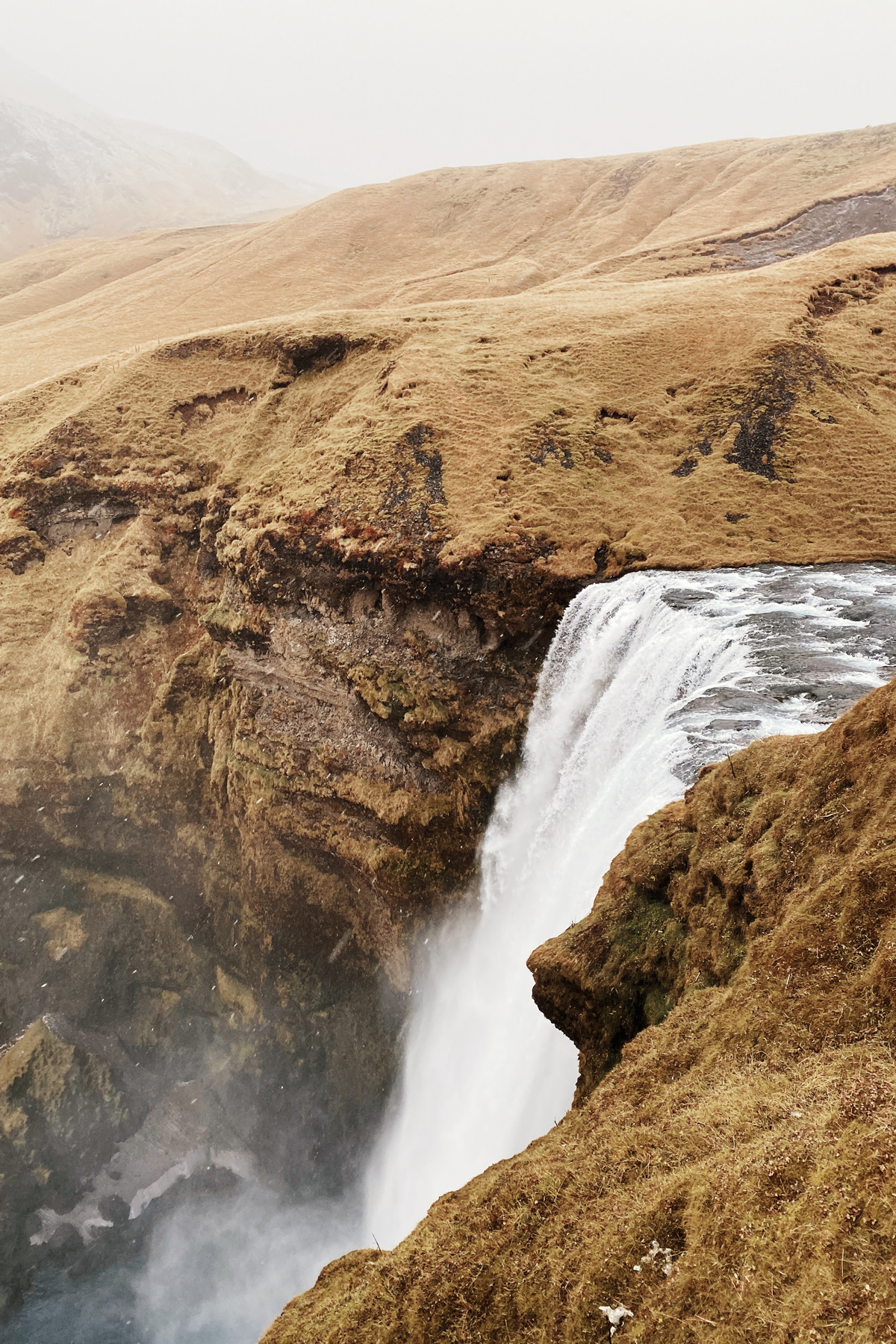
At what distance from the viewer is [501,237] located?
6975cm

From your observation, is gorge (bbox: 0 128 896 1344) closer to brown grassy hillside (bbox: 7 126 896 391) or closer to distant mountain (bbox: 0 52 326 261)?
brown grassy hillside (bbox: 7 126 896 391)

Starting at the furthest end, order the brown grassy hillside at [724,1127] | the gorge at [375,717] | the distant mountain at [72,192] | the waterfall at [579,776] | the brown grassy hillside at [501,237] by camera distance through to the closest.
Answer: the distant mountain at [72,192], the brown grassy hillside at [501,237], the gorge at [375,717], the waterfall at [579,776], the brown grassy hillside at [724,1127]

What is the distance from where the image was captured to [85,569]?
3186 cm

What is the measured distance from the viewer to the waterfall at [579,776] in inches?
565

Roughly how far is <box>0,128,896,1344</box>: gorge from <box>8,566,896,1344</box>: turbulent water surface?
0.11 meters

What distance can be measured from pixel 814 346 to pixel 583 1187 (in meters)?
30.7

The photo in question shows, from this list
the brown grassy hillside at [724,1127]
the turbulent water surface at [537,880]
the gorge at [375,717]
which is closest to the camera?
the brown grassy hillside at [724,1127]

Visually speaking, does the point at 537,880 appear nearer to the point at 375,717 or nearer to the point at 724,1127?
the point at 375,717

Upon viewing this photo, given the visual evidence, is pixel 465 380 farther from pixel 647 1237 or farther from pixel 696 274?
pixel 647 1237

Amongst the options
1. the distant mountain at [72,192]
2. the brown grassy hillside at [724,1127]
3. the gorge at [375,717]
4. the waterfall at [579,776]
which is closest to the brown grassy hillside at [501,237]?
the gorge at [375,717]

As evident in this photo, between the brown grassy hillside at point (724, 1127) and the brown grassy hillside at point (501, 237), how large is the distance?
150 ft

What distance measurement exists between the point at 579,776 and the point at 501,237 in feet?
217

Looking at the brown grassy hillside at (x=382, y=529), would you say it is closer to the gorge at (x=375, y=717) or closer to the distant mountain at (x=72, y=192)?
the gorge at (x=375, y=717)

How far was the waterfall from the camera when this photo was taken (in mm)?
14344
